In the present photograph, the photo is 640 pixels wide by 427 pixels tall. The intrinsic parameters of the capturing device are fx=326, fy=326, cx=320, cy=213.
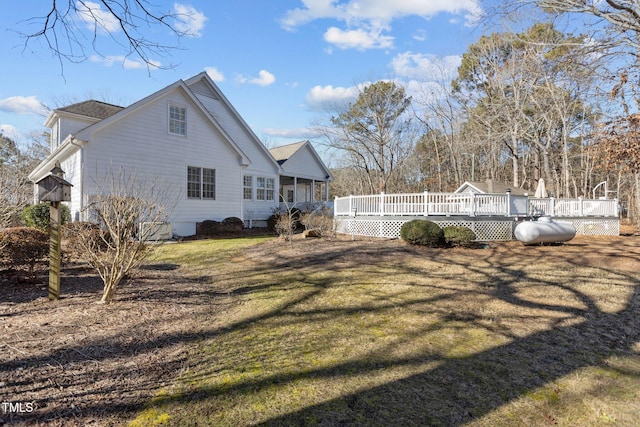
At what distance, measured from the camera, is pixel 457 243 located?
1101 cm

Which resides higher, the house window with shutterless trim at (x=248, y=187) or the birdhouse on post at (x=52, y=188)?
the house window with shutterless trim at (x=248, y=187)

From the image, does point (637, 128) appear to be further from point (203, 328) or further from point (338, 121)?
point (338, 121)

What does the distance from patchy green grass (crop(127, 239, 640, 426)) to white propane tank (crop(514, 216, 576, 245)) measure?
404 cm

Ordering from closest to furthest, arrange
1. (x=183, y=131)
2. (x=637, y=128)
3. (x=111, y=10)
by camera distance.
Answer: (x=111, y=10) < (x=637, y=128) < (x=183, y=131)

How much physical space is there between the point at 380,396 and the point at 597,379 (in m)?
2.28

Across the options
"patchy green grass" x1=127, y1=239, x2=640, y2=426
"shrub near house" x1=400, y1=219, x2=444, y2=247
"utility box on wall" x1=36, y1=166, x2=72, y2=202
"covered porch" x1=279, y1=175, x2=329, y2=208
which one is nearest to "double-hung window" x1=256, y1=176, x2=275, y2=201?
"covered porch" x1=279, y1=175, x2=329, y2=208

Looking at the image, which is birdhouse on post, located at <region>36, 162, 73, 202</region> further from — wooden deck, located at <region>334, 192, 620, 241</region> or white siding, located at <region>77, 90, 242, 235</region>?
wooden deck, located at <region>334, 192, 620, 241</region>

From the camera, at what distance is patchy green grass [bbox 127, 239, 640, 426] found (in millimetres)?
2693

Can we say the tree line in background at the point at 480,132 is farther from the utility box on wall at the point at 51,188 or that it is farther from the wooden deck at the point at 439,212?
the utility box on wall at the point at 51,188

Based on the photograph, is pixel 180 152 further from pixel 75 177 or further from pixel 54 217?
pixel 54 217

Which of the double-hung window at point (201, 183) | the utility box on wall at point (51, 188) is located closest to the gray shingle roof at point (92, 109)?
the double-hung window at point (201, 183)

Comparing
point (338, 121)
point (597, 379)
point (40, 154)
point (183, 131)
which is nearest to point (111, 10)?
point (597, 379)

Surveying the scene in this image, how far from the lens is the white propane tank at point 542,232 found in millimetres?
11484

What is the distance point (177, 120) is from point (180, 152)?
1.46 m
